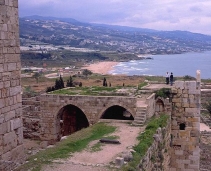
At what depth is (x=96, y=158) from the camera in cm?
1153

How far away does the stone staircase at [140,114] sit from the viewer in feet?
55.7

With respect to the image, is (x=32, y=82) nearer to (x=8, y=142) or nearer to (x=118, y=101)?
(x=118, y=101)

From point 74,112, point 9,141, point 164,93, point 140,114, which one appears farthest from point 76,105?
point 9,141

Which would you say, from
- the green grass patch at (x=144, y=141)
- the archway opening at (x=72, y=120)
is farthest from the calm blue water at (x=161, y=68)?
the green grass patch at (x=144, y=141)

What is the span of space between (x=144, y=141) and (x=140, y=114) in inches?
169

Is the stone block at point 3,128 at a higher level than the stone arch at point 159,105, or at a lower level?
higher

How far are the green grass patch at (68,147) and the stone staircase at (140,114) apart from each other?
1337 millimetres

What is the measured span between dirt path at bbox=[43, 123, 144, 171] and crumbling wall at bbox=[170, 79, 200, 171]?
3693 millimetres

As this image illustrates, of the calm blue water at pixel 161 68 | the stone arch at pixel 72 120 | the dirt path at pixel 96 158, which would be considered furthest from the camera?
the calm blue water at pixel 161 68

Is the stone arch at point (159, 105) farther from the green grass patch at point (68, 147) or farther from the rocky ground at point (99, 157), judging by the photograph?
the rocky ground at point (99, 157)

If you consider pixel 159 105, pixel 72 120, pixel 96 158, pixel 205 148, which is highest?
pixel 159 105

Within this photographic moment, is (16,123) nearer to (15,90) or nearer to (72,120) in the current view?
(15,90)

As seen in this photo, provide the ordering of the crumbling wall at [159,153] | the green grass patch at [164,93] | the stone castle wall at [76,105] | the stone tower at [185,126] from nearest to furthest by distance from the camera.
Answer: the crumbling wall at [159,153] < the stone tower at [185,126] < the green grass patch at [164,93] < the stone castle wall at [76,105]

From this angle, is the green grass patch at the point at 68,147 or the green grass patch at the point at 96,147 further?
the green grass patch at the point at 96,147
